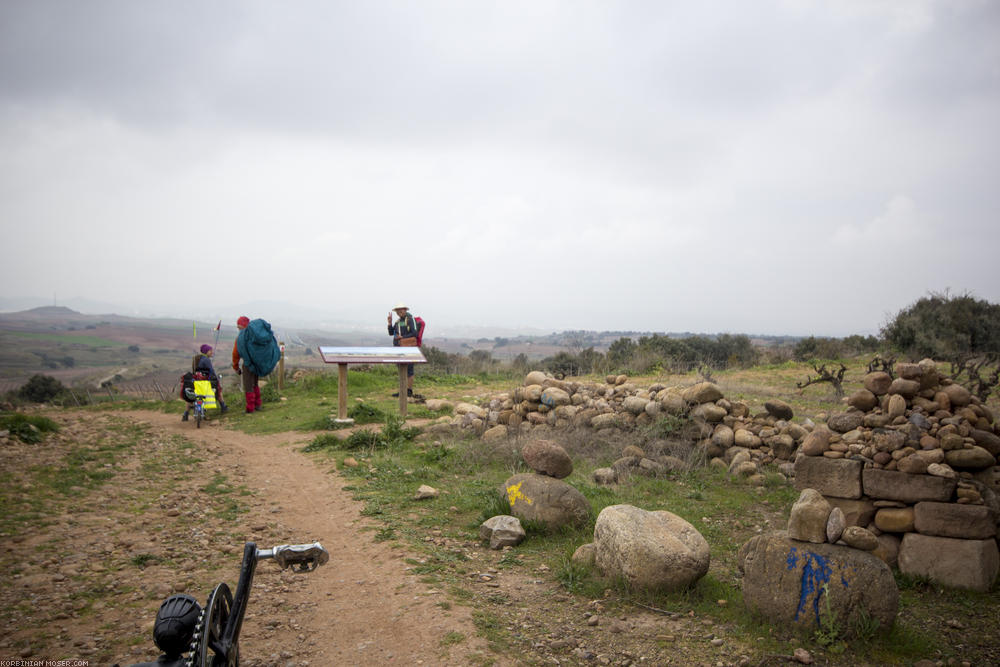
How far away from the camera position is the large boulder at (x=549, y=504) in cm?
609

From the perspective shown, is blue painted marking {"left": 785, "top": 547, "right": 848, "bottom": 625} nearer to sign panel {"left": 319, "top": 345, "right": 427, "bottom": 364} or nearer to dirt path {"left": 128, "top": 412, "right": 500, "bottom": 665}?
dirt path {"left": 128, "top": 412, "right": 500, "bottom": 665}

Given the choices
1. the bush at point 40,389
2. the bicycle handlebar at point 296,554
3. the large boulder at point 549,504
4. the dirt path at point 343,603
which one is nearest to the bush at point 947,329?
the large boulder at point 549,504

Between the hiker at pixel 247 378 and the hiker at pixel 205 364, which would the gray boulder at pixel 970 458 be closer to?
the hiker at pixel 205 364

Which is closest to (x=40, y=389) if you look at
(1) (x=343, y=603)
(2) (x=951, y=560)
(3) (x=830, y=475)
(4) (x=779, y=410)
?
(1) (x=343, y=603)

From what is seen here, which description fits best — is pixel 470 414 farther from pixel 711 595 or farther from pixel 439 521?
pixel 711 595

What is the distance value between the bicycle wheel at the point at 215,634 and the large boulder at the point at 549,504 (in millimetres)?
4010

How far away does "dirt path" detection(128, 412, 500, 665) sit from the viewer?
152 inches

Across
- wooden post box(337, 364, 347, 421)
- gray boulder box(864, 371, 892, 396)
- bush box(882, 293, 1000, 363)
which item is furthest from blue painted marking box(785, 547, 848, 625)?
bush box(882, 293, 1000, 363)

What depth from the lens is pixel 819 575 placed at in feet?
13.4

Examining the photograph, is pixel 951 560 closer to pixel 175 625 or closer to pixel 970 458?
pixel 970 458

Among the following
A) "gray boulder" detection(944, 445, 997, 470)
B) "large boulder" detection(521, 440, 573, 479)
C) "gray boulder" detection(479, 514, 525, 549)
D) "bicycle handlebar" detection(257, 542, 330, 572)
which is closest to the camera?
"bicycle handlebar" detection(257, 542, 330, 572)

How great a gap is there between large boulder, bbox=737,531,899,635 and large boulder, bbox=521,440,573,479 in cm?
307

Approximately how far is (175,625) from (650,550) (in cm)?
370

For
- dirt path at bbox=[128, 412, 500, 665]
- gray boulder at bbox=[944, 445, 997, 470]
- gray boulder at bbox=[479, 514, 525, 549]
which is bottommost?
dirt path at bbox=[128, 412, 500, 665]
